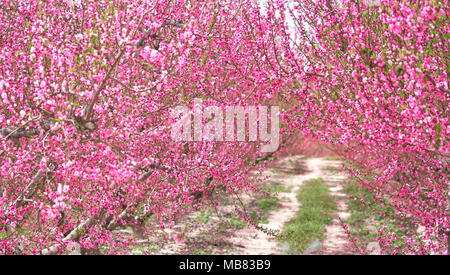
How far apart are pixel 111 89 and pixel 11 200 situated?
2.60m

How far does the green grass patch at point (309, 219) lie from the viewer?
12.5m

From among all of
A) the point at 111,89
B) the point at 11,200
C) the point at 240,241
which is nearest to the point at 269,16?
the point at 111,89

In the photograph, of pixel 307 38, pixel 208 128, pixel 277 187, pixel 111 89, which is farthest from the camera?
pixel 277 187

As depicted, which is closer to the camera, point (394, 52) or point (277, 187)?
point (394, 52)

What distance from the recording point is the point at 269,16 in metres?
6.20

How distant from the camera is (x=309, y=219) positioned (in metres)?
15.5

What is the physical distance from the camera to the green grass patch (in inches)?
494
